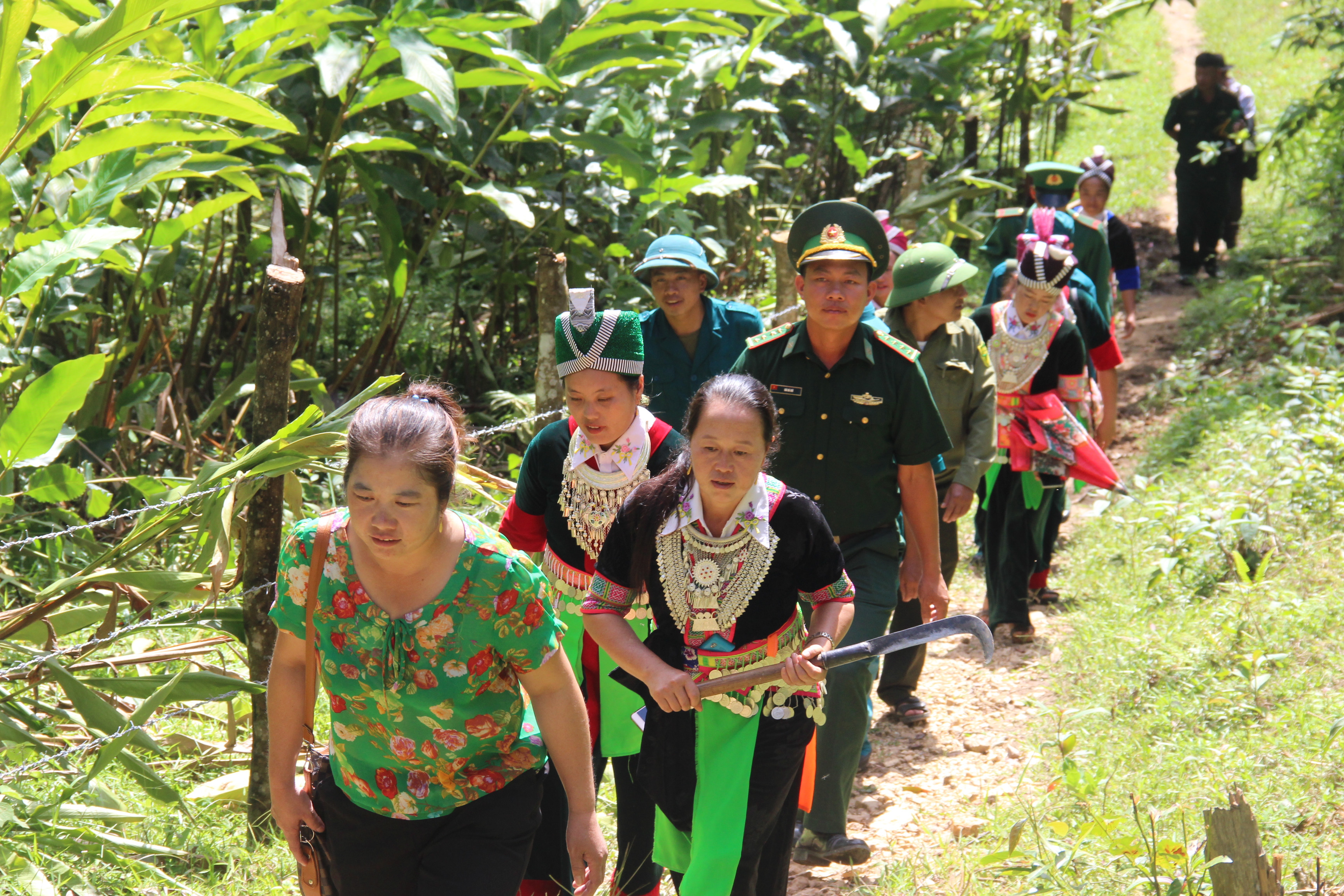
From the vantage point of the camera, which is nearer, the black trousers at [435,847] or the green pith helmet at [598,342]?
the black trousers at [435,847]

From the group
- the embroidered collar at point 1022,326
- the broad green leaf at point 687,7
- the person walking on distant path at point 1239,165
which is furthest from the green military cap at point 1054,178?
the person walking on distant path at point 1239,165

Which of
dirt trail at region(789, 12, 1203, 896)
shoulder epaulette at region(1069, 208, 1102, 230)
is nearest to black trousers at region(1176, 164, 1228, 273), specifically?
shoulder epaulette at region(1069, 208, 1102, 230)

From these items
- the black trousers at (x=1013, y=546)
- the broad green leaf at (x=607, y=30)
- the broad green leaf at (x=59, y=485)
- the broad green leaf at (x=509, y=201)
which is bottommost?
the black trousers at (x=1013, y=546)

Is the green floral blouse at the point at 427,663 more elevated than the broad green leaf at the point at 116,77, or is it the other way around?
the broad green leaf at the point at 116,77

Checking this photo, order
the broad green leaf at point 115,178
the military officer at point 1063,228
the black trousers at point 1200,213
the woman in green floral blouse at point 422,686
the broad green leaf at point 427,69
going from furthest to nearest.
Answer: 1. the black trousers at point 1200,213
2. the military officer at point 1063,228
3. the broad green leaf at point 427,69
4. the broad green leaf at point 115,178
5. the woman in green floral blouse at point 422,686

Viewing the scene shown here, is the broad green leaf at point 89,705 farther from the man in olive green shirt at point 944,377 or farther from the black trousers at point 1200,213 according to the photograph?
the black trousers at point 1200,213

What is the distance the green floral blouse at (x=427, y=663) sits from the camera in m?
2.36

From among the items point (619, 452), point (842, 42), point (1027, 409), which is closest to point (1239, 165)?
point (842, 42)

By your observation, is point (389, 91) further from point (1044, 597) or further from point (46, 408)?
point (1044, 597)

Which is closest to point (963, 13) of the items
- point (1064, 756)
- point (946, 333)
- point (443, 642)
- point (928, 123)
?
point (928, 123)

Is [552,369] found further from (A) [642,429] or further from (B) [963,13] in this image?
(B) [963,13]

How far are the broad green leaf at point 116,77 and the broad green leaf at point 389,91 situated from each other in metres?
1.54

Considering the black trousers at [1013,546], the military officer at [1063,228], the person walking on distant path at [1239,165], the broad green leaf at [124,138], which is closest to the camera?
the broad green leaf at [124,138]

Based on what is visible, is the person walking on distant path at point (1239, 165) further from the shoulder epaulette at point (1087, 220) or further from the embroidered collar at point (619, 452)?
the embroidered collar at point (619, 452)
